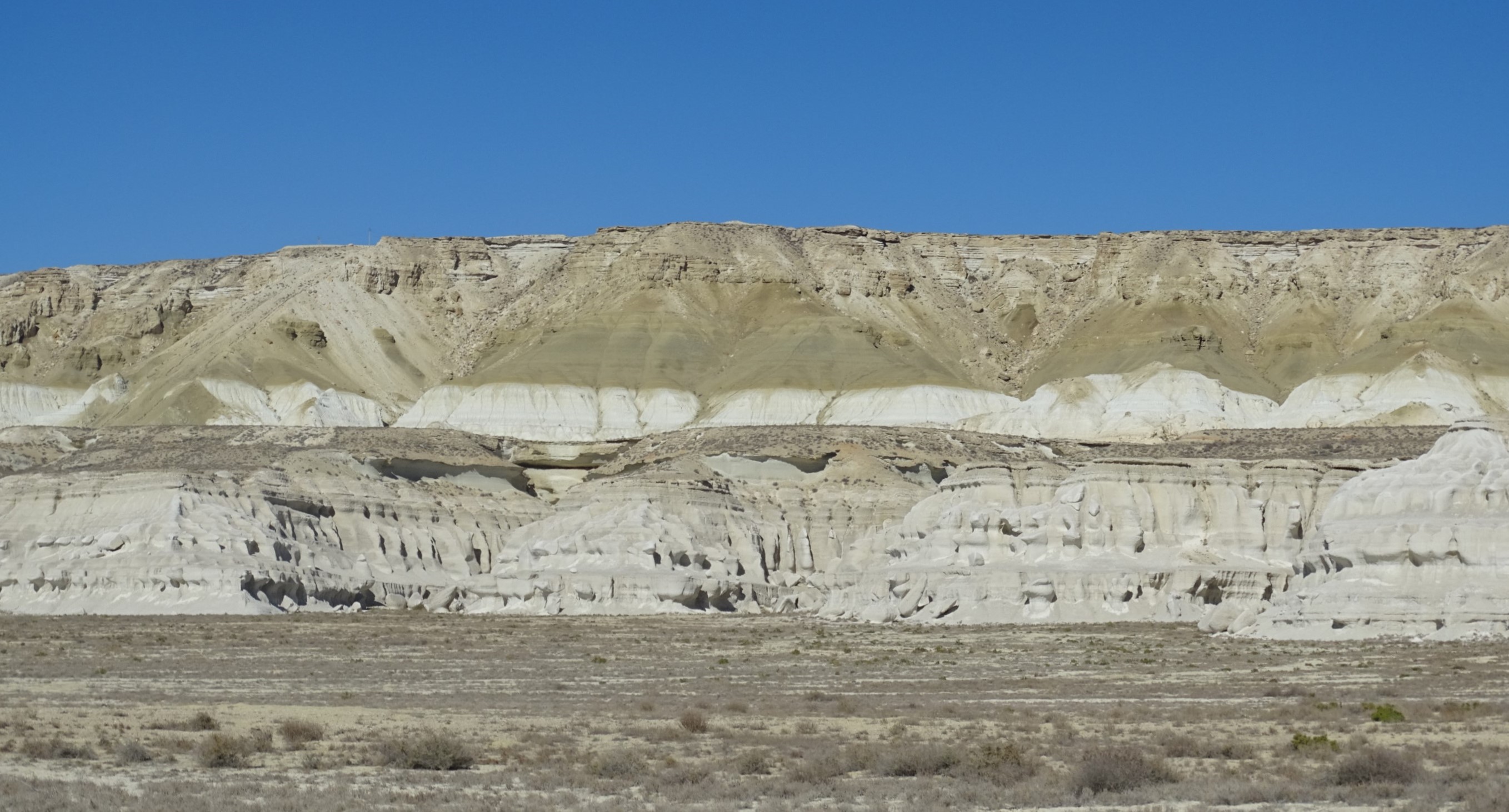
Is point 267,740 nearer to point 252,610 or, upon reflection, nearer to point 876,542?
point 252,610

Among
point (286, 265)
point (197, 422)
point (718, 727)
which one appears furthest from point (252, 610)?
point (286, 265)

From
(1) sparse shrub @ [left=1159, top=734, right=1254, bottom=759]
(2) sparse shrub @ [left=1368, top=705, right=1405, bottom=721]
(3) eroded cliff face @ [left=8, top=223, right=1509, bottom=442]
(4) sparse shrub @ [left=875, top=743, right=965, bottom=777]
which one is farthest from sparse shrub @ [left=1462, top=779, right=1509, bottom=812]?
(3) eroded cliff face @ [left=8, top=223, right=1509, bottom=442]

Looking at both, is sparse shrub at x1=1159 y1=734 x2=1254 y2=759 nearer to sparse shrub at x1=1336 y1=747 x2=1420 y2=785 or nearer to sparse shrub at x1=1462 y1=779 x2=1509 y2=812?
sparse shrub at x1=1336 y1=747 x2=1420 y2=785

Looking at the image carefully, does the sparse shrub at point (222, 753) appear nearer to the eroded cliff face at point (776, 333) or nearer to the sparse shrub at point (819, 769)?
the sparse shrub at point (819, 769)

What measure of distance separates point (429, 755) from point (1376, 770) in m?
10.3

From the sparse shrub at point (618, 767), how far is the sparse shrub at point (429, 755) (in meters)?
1.48

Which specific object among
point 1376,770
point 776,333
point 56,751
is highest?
point 776,333

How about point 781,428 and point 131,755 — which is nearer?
point 131,755

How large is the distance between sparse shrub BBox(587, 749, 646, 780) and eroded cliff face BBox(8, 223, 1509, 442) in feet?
347

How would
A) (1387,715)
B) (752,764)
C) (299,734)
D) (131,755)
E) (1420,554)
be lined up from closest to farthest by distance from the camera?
(752,764) < (131,755) < (299,734) < (1387,715) < (1420,554)

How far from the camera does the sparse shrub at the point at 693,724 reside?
102 ft

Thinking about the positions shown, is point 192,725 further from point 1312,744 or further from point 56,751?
point 1312,744

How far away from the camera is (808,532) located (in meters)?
90.6

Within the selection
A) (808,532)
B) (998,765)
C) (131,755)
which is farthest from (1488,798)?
(808,532)
